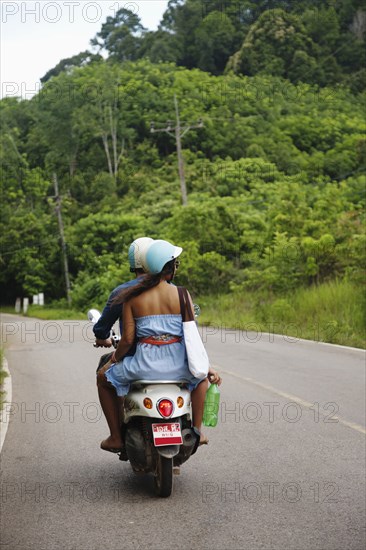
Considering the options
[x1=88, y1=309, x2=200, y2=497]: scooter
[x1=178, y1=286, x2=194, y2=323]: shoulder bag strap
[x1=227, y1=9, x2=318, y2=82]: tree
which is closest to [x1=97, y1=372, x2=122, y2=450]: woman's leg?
[x1=88, y1=309, x2=200, y2=497]: scooter

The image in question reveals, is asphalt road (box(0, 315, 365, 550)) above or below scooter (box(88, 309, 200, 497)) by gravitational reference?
below

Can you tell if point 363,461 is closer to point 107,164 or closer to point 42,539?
point 42,539

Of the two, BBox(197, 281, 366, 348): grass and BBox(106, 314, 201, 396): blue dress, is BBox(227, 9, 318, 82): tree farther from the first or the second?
BBox(106, 314, 201, 396): blue dress

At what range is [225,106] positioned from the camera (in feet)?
253

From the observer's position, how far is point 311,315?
23250mm

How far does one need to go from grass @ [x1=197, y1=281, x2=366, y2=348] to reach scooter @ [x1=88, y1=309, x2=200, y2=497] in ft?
39.0

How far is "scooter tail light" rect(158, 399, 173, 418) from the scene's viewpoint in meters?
6.21

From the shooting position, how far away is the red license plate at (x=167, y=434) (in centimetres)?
615

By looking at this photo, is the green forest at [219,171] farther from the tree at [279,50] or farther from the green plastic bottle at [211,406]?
the green plastic bottle at [211,406]

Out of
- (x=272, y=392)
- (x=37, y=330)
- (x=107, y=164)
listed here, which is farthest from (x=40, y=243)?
(x=272, y=392)

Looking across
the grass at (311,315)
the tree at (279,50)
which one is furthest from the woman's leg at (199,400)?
the tree at (279,50)

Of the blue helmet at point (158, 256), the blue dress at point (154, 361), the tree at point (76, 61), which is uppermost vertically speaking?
the tree at point (76, 61)

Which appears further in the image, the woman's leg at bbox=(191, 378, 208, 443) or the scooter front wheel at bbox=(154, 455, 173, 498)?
the woman's leg at bbox=(191, 378, 208, 443)

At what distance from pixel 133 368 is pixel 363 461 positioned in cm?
239
